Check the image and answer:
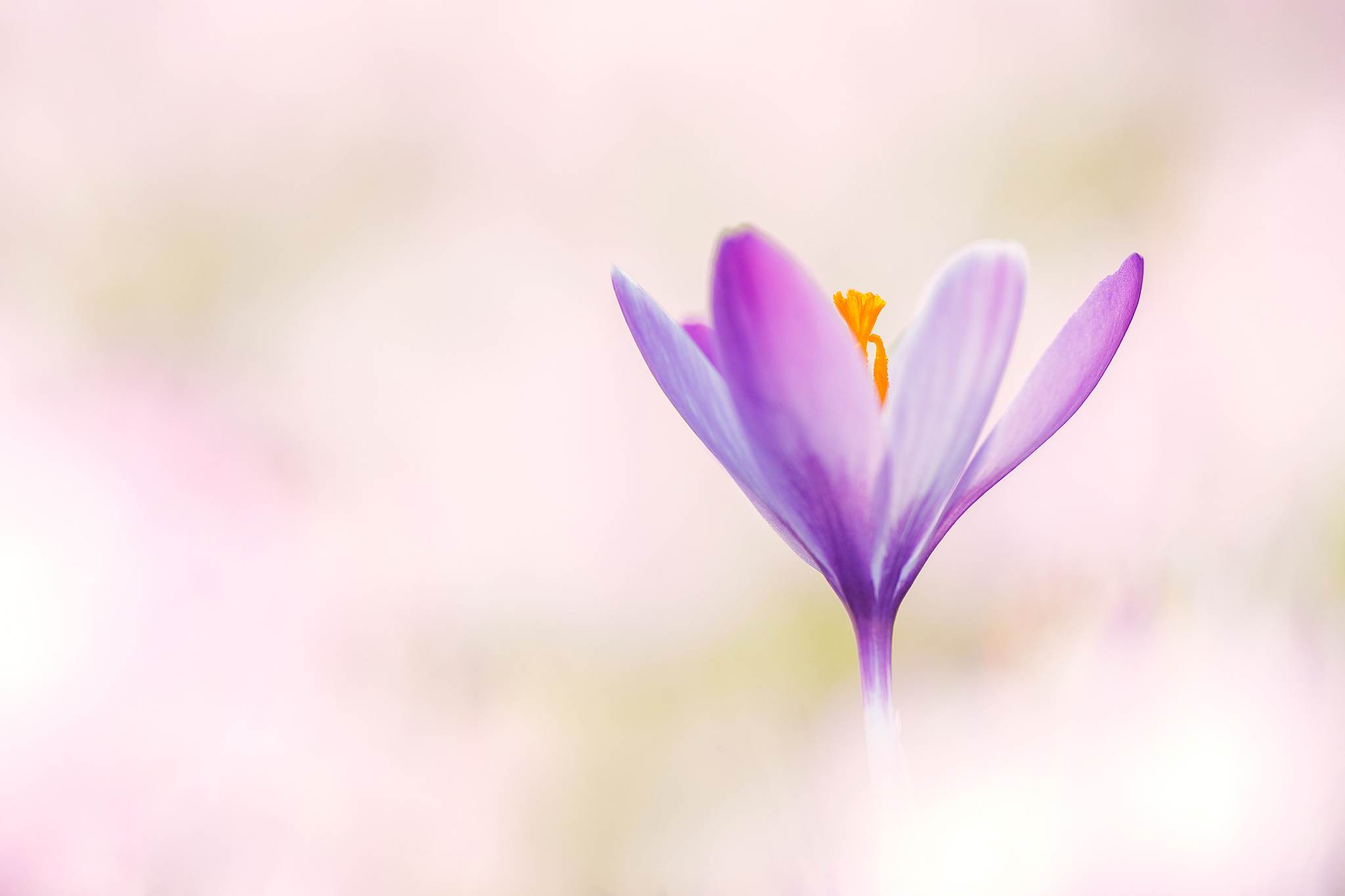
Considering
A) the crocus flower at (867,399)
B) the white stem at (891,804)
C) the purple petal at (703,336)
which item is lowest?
the white stem at (891,804)

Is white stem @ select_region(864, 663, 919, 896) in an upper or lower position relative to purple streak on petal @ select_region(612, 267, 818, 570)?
lower

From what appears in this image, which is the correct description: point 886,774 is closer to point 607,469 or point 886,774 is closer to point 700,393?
point 700,393

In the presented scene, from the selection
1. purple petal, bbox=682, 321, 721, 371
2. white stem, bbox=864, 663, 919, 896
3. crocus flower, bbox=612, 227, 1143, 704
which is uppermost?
purple petal, bbox=682, 321, 721, 371

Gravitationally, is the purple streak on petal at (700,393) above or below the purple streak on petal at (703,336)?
below

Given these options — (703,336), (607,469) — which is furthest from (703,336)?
(607,469)

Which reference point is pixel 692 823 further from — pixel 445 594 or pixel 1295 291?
pixel 1295 291
